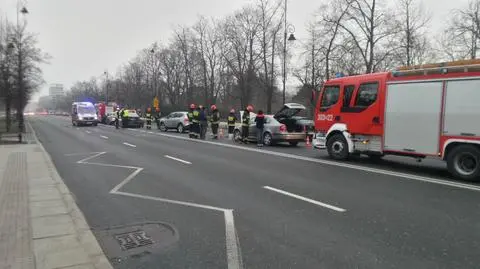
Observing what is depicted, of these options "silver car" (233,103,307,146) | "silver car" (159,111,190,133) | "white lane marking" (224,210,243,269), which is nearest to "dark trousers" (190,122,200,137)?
"silver car" (233,103,307,146)

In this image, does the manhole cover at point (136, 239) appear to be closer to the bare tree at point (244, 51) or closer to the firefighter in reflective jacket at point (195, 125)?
the firefighter in reflective jacket at point (195, 125)

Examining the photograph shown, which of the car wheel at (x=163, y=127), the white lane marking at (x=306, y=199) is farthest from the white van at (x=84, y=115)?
the white lane marking at (x=306, y=199)

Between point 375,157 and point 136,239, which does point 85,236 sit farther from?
point 375,157

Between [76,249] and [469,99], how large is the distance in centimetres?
902

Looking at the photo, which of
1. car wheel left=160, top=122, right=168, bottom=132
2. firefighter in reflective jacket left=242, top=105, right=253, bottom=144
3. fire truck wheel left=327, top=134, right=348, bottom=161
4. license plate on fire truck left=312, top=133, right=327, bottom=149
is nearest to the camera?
fire truck wheel left=327, top=134, right=348, bottom=161

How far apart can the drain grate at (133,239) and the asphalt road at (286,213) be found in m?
0.12

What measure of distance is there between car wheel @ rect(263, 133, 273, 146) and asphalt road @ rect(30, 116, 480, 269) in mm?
7206

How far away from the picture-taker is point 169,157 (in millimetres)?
15367

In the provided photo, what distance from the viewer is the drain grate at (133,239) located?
18.6 ft

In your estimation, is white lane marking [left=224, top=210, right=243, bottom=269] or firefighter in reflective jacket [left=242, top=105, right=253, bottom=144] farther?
firefighter in reflective jacket [left=242, top=105, right=253, bottom=144]

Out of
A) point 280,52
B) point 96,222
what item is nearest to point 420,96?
point 96,222

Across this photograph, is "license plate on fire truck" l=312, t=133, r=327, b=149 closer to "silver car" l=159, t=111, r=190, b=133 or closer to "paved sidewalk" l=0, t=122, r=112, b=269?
"paved sidewalk" l=0, t=122, r=112, b=269

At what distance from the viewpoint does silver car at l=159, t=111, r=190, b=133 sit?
1255 inches

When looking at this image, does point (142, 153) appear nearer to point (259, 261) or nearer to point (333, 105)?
point (333, 105)
